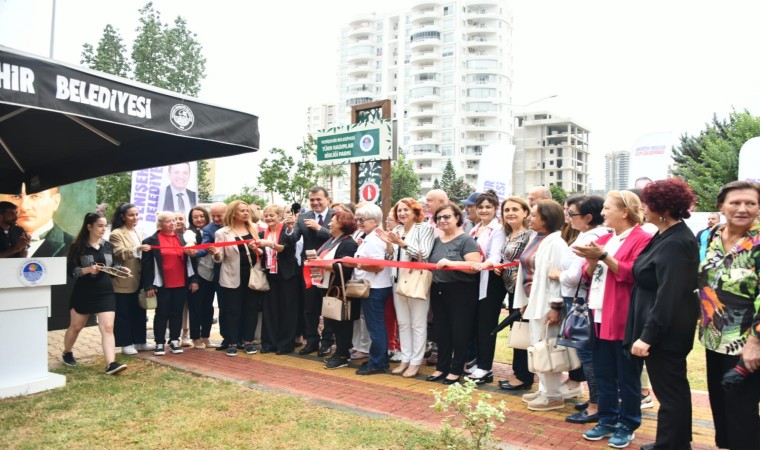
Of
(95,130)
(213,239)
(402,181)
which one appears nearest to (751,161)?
(213,239)

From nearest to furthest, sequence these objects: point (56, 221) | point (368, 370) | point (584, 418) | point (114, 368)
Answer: point (584, 418) → point (114, 368) → point (368, 370) → point (56, 221)

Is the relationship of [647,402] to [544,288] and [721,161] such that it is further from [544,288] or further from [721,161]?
[721,161]

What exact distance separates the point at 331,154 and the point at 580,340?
313 inches

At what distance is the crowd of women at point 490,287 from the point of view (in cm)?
348

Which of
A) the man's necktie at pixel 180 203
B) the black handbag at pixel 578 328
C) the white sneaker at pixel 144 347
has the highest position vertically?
the man's necktie at pixel 180 203

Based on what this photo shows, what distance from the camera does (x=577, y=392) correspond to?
5410mm

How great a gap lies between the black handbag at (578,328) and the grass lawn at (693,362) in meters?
2.42

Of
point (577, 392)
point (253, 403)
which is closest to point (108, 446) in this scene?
point (253, 403)

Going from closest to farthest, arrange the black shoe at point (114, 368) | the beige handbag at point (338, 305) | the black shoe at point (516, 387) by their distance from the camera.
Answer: the black shoe at point (516, 387), the black shoe at point (114, 368), the beige handbag at point (338, 305)

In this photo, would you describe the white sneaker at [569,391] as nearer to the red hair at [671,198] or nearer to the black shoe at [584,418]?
the black shoe at [584,418]

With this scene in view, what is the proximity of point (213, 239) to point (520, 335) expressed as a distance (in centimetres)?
476

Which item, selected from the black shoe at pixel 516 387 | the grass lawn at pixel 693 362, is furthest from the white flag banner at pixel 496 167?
the black shoe at pixel 516 387

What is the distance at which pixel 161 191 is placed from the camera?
11.8m

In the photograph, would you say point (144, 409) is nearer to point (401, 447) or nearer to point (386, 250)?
point (401, 447)
